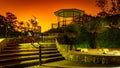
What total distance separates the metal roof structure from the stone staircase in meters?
8.87

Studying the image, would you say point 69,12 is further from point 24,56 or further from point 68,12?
point 24,56

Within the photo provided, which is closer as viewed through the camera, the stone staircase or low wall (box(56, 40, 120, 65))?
the stone staircase

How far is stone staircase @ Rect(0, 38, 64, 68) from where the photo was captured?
38.7ft

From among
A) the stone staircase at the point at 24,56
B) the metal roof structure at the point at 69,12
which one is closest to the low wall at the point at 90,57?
the stone staircase at the point at 24,56

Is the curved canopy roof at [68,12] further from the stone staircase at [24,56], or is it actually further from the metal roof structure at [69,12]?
the stone staircase at [24,56]

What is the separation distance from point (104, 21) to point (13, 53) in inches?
422

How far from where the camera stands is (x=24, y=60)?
1280 cm

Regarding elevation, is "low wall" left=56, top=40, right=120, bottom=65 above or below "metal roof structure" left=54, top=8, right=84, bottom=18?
below

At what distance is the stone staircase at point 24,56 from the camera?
38.7 ft

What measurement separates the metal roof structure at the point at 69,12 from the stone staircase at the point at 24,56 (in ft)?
29.1

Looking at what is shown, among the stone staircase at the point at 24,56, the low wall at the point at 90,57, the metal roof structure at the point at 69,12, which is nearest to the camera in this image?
the stone staircase at the point at 24,56

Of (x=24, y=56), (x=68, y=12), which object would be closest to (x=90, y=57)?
(x=24, y=56)

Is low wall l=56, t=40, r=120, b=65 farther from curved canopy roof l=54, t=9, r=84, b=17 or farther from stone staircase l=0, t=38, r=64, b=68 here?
curved canopy roof l=54, t=9, r=84, b=17

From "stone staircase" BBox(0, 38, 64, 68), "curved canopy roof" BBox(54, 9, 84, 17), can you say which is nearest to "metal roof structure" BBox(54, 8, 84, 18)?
"curved canopy roof" BBox(54, 9, 84, 17)
